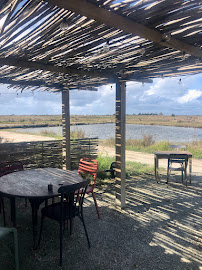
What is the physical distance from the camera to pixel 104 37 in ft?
7.73

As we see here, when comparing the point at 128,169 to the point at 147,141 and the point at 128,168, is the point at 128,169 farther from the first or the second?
the point at 147,141

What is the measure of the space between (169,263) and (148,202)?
5.91 feet

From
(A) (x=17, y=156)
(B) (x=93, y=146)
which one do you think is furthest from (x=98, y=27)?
(B) (x=93, y=146)

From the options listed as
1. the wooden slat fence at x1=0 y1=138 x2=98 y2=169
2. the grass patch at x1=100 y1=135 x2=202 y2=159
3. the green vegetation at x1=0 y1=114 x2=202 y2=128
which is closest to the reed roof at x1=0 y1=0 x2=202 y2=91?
the wooden slat fence at x1=0 y1=138 x2=98 y2=169

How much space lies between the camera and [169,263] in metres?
2.48

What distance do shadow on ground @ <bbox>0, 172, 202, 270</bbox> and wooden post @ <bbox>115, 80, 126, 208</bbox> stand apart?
0.86ft

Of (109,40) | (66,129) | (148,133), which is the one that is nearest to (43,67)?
(109,40)

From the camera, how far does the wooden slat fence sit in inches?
212

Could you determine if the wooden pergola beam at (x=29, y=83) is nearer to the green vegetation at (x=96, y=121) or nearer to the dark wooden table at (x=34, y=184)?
the dark wooden table at (x=34, y=184)

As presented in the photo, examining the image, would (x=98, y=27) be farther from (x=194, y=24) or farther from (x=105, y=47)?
(x=194, y=24)

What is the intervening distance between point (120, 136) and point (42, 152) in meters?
2.60

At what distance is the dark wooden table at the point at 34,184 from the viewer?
2602 millimetres

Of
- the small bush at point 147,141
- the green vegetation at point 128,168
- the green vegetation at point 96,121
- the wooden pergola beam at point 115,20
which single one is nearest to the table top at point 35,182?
the wooden pergola beam at point 115,20

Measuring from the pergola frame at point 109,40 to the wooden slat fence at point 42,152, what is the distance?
1.97 metres
